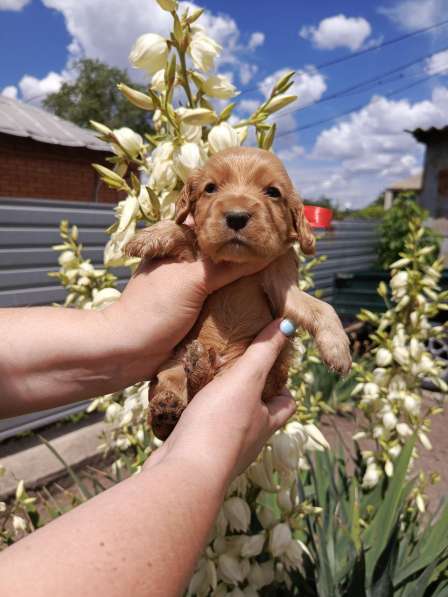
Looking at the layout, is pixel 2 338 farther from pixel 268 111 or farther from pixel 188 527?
pixel 268 111

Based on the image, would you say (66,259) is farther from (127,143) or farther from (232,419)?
(232,419)

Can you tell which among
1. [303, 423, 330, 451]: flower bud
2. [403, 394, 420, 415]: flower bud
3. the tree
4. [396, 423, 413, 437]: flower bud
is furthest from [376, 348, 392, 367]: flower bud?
the tree

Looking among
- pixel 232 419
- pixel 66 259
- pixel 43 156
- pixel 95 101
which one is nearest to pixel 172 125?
pixel 232 419

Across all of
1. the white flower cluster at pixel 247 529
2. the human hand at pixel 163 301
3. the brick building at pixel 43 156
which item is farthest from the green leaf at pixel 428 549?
the brick building at pixel 43 156

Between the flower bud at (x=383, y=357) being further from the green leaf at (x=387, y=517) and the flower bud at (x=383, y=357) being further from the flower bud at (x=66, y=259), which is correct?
the flower bud at (x=66, y=259)

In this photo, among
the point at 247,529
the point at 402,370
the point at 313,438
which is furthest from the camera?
the point at 402,370

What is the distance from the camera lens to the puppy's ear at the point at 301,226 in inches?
59.1

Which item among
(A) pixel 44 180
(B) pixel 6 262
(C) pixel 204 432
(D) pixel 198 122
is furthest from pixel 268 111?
(A) pixel 44 180

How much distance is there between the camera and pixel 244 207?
1.34 m

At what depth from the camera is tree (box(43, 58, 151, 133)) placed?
2920 centimetres

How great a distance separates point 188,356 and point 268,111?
838mm

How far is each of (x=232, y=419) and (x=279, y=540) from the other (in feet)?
2.16

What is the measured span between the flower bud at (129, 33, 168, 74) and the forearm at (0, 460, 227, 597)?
121 centimetres

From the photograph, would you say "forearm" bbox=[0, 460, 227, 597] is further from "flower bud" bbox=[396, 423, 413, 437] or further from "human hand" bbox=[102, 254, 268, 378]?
"flower bud" bbox=[396, 423, 413, 437]
